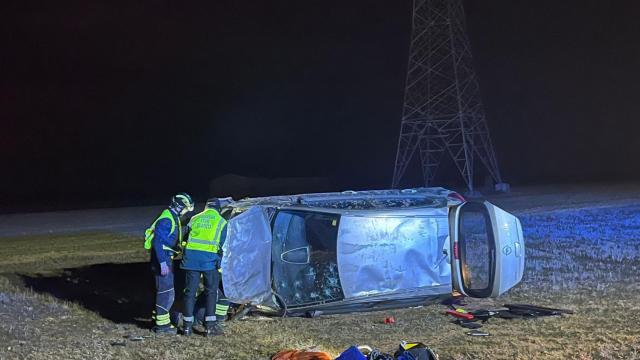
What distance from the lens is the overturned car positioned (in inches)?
309

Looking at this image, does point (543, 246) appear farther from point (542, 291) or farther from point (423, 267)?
point (423, 267)

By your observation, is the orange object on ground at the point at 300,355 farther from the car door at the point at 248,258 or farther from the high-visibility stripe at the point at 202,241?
the car door at the point at 248,258

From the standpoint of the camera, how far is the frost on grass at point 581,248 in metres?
10.5

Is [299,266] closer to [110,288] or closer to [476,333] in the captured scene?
[476,333]

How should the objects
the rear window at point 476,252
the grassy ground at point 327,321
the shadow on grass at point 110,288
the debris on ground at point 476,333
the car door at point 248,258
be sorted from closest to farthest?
1. the grassy ground at point 327,321
2. the debris on ground at point 476,333
3. the rear window at point 476,252
4. the car door at point 248,258
5. the shadow on grass at point 110,288

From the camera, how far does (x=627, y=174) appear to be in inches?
1912

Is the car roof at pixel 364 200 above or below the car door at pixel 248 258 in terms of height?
above

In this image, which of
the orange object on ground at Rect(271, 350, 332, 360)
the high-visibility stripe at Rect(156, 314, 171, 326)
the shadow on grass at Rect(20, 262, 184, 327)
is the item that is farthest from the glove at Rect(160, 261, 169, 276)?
the orange object on ground at Rect(271, 350, 332, 360)

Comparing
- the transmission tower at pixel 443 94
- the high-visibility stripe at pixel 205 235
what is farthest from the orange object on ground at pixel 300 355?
the transmission tower at pixel 443 94

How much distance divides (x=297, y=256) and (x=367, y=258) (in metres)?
1.10

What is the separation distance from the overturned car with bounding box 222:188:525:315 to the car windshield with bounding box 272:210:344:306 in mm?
13

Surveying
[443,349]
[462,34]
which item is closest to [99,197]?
[462,34]

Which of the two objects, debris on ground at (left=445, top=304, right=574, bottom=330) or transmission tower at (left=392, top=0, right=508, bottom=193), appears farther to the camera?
transmission tower at (left=392, top=0, right=508, bottom=193)

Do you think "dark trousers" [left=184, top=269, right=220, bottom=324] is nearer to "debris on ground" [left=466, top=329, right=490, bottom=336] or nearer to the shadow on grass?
the shadow on grass
